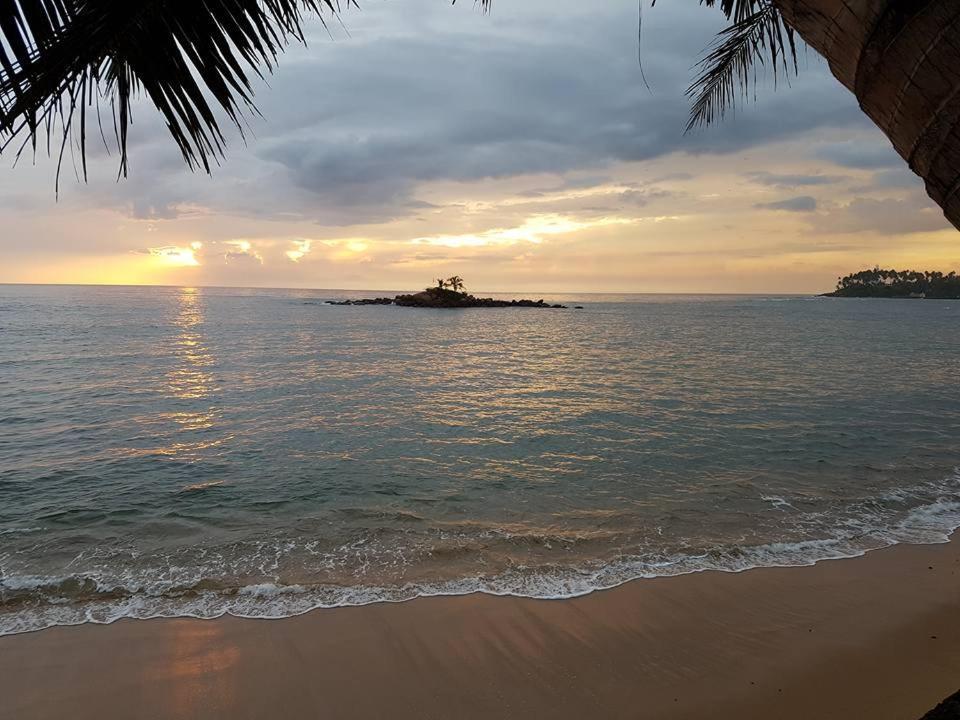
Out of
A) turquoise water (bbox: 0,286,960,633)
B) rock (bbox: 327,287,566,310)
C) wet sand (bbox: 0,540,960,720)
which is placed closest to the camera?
wet sand (bbox: 0,540,960,720)

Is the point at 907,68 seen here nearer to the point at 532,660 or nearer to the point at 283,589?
the point at 532,660

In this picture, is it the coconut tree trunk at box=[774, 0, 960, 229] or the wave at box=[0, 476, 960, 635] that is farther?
the wave at box=[0, 476, 960, 635]

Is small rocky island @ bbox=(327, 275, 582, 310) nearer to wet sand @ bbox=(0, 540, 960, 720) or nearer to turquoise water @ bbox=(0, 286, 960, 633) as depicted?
turquoise water @ bbox=(0, 286, 960, 633)

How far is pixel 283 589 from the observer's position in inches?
247

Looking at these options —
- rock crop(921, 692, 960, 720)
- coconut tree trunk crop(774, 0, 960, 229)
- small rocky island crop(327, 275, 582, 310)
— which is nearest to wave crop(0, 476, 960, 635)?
rock crop(921, 692, 960, 720)

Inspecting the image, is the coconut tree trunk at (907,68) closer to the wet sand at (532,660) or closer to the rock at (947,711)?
the rock at (947,711)

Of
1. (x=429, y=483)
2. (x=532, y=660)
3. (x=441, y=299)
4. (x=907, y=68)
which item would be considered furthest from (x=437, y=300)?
(x=907, y=68)

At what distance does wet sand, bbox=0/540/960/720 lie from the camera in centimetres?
454

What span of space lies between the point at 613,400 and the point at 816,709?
13.6m

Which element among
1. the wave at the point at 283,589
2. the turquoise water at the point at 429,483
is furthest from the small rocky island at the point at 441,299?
the wave at the point at 283,589

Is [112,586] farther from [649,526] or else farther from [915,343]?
[915,343]

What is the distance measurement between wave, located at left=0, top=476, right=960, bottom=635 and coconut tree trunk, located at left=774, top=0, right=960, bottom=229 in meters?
5.76

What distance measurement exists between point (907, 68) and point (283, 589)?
689 centimetres

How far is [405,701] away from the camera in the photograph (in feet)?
15.1
